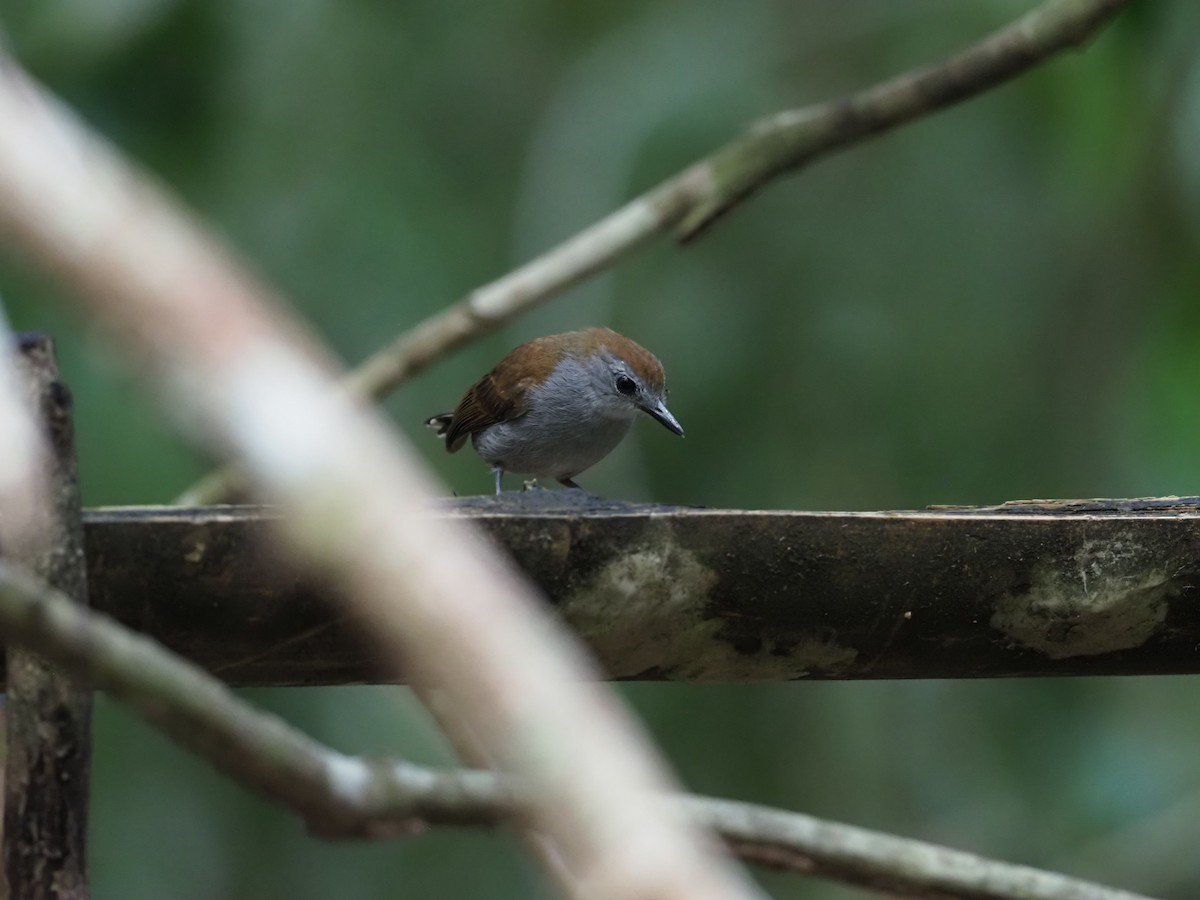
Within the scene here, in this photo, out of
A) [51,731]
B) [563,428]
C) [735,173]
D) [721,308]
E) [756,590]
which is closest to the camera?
[51,731]

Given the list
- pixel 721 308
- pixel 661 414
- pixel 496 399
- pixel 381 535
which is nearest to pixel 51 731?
pixel 381 535

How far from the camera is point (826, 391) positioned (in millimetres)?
6855

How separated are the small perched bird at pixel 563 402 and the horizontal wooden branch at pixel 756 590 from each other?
8.62ft

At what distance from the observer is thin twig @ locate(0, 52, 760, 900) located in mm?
704

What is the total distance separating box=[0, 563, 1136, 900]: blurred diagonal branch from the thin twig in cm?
34

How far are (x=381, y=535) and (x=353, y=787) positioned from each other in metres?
0.96

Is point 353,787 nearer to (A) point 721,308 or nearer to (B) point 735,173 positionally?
(B) point 735,173

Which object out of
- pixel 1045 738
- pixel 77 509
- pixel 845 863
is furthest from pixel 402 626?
pixel 1045 738

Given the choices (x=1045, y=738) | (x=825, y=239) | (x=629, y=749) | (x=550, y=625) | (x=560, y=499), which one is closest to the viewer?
(x=629, y=749)

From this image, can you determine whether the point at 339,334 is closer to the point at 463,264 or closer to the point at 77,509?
the point at 463,264

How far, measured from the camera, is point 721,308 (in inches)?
275

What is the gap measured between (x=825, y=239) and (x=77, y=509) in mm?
6160

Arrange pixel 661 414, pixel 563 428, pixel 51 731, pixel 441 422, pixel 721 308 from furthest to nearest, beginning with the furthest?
pixel 721 308
pixel 441 422
pixel 563 428
pixel 661 414
pixel 51 731

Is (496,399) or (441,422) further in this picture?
(441,422)
